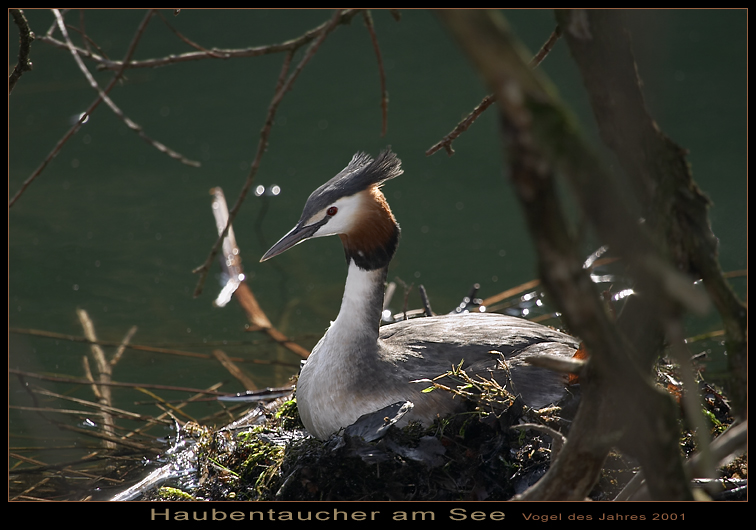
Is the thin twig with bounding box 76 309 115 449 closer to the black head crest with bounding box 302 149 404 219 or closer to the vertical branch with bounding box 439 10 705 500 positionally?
the black head crest with bounding box 302 149 404 219

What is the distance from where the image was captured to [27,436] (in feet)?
14.1

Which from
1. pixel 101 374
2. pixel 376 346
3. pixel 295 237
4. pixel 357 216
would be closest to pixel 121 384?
pixel 101 374

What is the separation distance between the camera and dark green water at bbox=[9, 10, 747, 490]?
5.73 meters

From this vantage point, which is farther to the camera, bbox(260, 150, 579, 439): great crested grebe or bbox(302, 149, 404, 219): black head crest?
bbox(302, 149, 404, 219): black head crest

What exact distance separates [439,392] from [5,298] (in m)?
1.82

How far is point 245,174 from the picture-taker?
7.98 metres

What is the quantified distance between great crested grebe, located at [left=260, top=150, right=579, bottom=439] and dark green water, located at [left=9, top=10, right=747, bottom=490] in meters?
1.76

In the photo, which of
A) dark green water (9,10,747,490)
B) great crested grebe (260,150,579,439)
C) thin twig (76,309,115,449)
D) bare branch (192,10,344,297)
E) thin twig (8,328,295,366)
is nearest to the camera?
bare branch (192,10,344,297)

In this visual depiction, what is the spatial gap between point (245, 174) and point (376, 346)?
16.3 ft

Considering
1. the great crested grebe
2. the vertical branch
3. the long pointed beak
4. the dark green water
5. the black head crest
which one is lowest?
the vertical branch

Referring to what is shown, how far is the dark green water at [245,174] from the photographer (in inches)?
226

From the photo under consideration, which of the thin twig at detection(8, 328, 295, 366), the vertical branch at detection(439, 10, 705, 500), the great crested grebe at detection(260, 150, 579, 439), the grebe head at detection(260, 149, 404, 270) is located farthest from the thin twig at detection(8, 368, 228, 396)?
the vertical branch at detection(439, 10, 705, 500)
